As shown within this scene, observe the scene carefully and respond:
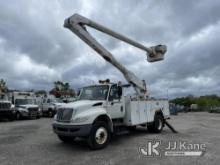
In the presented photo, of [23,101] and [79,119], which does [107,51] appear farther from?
[23,101]

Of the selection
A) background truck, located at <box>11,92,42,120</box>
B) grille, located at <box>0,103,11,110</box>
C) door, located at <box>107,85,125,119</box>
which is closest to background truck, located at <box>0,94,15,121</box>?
grille, located at <box>0,103,11,110</box>

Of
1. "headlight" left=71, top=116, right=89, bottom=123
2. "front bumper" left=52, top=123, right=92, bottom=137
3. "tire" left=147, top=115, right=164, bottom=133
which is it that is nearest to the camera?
"front bumper" left=52, top=123, right=92, bottom=137

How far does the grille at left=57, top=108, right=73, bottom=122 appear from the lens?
828cm

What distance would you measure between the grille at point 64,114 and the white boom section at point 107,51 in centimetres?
336

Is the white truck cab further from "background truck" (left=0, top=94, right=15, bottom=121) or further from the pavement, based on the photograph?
"background truck" (left=0, top=94, right=15, bottom=121)

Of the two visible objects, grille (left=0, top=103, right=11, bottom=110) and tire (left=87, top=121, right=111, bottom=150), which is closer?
tire (left=87, top=121, right=111, bottom=150)

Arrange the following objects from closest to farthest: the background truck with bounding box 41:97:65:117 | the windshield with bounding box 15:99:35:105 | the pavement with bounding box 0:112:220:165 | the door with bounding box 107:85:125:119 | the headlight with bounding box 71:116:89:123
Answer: the pavement with bounding box 0:112:220:165 < the headlight with bounding box 71:116:89:123 < the door with bounding box 107:85:125:119 < the windshield with bounding box 15:99:35:105 < the background truck with bounding box 41:97:65:117

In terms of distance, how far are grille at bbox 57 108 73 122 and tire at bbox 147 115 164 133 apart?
16.3 feet

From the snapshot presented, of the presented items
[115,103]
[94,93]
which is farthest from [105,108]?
[94,93]

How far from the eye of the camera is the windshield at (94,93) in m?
9.47

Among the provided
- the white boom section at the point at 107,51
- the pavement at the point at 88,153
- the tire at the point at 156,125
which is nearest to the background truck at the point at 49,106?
the white boom section at the point at 107,51

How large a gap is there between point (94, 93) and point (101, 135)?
188 cm

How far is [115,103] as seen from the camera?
9.61 meters

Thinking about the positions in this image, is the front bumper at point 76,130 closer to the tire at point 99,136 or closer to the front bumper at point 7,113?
the tire at point 99,136
